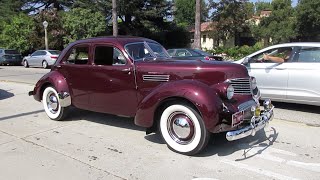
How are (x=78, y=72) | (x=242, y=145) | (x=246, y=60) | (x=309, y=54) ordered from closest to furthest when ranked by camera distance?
(x=242, y=145) < (x=78, y=72) < (x=309, y=54) < (x=246, y=60)

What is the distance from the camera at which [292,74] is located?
830cm

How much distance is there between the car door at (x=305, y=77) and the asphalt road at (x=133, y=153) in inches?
25.5

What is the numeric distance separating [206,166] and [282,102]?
200 inches

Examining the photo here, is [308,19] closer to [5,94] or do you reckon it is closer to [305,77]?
[305,77]

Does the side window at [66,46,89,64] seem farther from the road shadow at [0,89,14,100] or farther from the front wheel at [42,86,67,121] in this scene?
the road shadow at [0,89,14,100]

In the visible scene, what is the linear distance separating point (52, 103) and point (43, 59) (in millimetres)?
19346

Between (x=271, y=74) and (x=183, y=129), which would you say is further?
(x=271, y=74)

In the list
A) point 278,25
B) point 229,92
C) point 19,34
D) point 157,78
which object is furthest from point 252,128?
point 278,25

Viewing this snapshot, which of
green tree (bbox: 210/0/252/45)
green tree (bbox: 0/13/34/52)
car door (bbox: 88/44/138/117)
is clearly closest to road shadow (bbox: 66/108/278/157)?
car door (bbox: 88/44/138/117)

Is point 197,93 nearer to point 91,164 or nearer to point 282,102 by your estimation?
point 91,164

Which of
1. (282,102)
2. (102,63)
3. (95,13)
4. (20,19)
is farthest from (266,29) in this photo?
(102,63)

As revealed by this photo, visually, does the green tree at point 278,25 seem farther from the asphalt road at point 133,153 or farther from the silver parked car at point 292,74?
the asphalt road at point 133,153

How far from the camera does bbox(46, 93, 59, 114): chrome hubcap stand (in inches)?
305

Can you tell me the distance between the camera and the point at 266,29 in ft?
174
